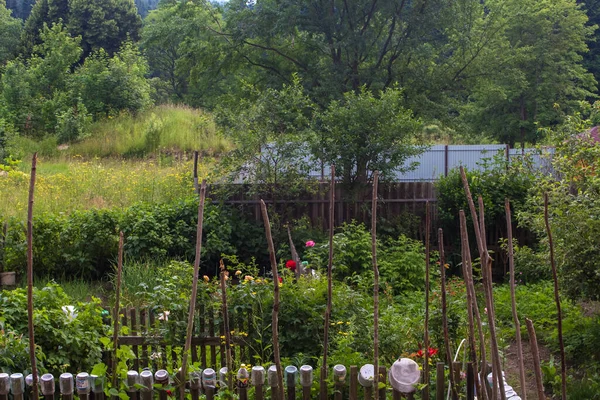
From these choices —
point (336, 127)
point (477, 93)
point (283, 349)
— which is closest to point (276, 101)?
point (336, 127)

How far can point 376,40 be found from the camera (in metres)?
17.7

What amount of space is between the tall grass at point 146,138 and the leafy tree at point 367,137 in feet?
27.8

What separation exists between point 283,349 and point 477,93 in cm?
1575

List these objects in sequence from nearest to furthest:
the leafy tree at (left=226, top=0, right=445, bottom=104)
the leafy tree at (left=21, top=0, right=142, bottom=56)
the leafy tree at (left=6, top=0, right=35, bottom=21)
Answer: the leafy tree at (left=226, top=0, right=445, bottom=104)
the leafy tree at (left=21, top=0, right=142, bottom=56)
the leafy tree at (left=6, top=0, right=35, bottom=21)

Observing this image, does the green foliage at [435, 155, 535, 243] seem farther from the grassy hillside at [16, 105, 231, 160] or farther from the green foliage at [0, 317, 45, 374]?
the grassy hillside at [16, 105, 231, 160]

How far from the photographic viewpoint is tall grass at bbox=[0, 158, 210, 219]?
12070 millimetres

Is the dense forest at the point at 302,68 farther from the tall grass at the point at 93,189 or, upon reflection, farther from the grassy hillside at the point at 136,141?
the tall grass at the point at 93,189

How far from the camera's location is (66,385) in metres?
3.50

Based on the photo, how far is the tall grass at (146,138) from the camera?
65.8 ft

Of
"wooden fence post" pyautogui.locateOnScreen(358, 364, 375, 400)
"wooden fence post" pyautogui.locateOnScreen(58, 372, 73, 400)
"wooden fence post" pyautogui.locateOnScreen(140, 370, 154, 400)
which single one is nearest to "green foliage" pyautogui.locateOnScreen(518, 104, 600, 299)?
"wooden fence post" pyautogui.locateOnScreen(358, 364, 375, 400)

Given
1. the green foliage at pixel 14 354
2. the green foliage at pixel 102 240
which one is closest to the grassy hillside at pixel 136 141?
the green foliage at pixel 102 240

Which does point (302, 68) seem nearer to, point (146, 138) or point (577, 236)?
point (146, 138)

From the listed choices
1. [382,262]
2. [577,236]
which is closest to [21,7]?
[382,262]

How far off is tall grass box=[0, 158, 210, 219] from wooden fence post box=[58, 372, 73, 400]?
8499 millimetres
